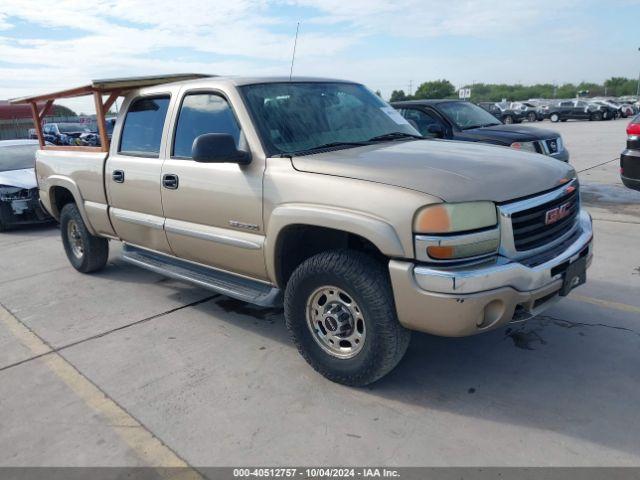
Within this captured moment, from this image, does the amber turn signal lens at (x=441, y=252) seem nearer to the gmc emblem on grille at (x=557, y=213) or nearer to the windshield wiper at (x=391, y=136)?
the gmc emblem on grille at (x=557, y=213)

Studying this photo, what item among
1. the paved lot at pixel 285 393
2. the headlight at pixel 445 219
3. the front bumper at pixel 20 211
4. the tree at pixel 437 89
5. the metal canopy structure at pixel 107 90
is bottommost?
the paved lot at pixel 285 393

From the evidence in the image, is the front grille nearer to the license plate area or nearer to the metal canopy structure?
the license plate area

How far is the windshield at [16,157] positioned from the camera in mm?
9336

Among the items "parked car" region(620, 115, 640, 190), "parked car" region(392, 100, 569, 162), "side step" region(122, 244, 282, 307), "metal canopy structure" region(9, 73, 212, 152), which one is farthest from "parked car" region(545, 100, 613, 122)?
"side step" region(122, 244, 282, 307)

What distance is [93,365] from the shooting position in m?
3.72

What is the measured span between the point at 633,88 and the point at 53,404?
12688 cm

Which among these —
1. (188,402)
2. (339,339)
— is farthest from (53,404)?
(339,339)

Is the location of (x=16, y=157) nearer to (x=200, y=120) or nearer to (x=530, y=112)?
(x=200, y=120)

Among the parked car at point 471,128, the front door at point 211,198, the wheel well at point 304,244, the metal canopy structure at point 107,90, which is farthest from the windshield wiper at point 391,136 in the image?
the parked car at point 471,128

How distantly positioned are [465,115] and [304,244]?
6.11 metres

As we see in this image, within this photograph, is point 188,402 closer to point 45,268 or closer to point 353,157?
point 353,157

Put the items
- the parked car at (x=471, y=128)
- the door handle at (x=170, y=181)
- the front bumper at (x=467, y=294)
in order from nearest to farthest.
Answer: the front bumper at (x=467, y=294), the door handle at (x=170, y=181), the parked car at (x=471, y=128)

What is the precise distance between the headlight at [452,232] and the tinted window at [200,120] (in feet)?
5.15

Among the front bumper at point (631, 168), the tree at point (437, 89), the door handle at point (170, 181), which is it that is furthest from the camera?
the tree at point (437, 89)
